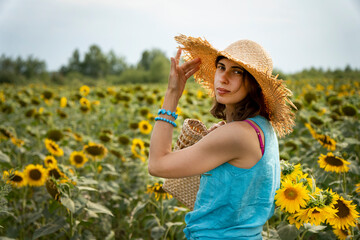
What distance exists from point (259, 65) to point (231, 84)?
5.0 inches

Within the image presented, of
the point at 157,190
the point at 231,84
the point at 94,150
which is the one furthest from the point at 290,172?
the point at 94,150

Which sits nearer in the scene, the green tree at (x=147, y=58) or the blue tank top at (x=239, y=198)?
the blue tank top at (x=239, y=198)

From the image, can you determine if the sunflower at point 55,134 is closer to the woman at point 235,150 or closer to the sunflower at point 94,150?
the sunflower at point 94,150

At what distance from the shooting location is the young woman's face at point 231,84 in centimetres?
123

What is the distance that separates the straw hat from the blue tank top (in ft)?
0.28

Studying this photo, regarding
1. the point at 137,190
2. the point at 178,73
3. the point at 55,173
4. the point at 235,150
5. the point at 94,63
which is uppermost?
the point at 94,63

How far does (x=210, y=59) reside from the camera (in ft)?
4.62

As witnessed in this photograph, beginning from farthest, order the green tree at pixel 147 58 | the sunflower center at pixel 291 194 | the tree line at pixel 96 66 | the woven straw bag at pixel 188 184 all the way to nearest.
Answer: the green tree at pixel 147 58
the tree line at pixel 96 66
the woven straw bag at pixel 188 184
the sunflower center at pixel 291 194

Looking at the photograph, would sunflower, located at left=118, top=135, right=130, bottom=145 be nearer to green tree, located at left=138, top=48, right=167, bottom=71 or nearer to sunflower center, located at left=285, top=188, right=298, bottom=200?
sunflower center, located at left=285, top=188, right=298, bottom=200

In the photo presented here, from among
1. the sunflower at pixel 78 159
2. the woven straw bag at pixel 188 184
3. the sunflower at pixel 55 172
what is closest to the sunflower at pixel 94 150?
the sunflower at pixel 78 159

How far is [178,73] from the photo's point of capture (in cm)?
131

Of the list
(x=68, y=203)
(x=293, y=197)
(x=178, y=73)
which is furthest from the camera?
(x=68, y=203)

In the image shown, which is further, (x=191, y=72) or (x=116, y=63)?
(x=116, y=63)

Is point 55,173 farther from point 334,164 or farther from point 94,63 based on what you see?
point 94,63
